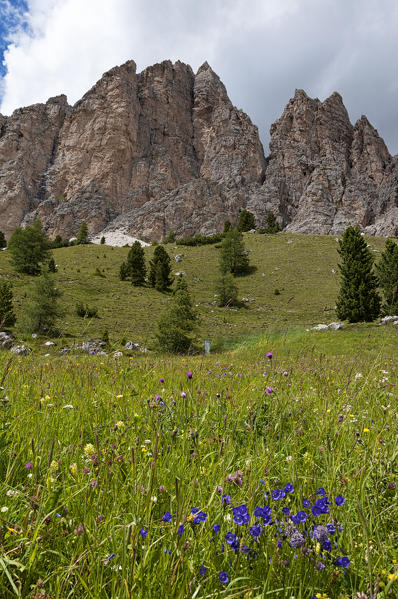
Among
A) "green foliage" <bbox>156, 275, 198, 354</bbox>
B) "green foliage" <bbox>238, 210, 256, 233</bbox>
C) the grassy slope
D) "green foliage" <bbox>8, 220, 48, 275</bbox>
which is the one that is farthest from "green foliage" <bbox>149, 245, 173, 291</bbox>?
"green foliage" <bbox>238, 210, 256, 233</bbox>

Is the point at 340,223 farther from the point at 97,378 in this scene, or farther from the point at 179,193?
the point at 97,378

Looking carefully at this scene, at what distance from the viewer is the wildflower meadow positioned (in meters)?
1.08

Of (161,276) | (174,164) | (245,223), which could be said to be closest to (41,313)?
(161,276)

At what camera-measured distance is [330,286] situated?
47125mm

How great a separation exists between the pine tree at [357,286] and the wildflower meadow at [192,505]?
27.1 m

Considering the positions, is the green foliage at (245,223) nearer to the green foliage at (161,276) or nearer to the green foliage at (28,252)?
the green foliage at (161,276)

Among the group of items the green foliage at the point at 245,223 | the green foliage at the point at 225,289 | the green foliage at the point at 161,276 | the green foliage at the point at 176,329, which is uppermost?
the green foliage at the point at 245,223

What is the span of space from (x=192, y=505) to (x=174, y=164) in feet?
572

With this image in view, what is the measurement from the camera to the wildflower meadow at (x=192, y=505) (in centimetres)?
108

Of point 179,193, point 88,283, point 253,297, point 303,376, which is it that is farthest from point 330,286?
→ point 179,193

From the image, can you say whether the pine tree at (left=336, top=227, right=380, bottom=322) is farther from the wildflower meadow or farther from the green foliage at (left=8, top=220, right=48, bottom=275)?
the green foliage at (left=8, top=220, right=48, bottom=275)

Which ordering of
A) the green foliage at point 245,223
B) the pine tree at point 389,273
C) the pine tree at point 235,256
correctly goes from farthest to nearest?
the green foliage at point 245,223 < the pine tree at point 235,256 < the pine tree at point 389,273

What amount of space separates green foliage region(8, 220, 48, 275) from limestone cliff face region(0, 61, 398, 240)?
8340 cm

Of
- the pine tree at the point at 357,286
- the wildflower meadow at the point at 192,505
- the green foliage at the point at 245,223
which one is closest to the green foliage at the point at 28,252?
the pine tree at the point at 357,286
